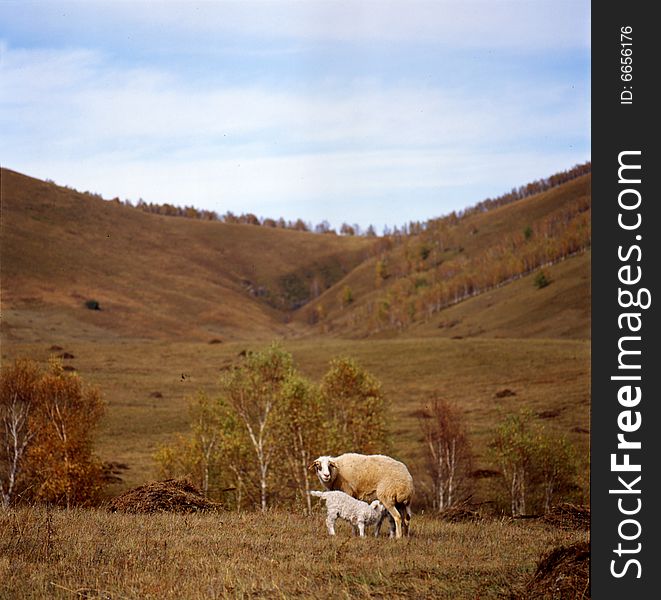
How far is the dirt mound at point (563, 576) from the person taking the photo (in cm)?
1050

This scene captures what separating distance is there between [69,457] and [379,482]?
164 ft

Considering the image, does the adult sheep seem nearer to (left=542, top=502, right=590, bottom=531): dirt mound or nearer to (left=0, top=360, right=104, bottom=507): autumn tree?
(left=542, top=502, right=590, bottom=531): dirt mound

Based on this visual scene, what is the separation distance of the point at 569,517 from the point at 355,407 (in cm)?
5323

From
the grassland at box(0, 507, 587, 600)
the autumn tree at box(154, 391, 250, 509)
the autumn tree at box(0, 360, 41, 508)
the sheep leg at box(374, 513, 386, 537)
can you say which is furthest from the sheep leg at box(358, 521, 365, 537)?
the autumn tree at box(0, 360, 41, 508)

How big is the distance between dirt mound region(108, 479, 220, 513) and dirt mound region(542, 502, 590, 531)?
29.1 feet

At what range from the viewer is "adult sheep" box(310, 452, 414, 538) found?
688 inches

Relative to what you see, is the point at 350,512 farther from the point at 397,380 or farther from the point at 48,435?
the point at 397,380

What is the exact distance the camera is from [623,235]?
970 centimetres

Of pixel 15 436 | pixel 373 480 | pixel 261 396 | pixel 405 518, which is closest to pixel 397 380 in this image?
pixel 261 396

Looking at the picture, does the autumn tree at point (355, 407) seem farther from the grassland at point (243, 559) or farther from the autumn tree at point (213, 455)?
the grassland at point (243, 559)

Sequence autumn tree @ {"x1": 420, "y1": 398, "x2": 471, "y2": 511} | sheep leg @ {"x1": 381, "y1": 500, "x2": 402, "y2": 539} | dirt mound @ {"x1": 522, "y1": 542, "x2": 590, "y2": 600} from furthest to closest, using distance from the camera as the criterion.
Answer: autumn tree @ {"x1": 420, "y1": 398, "x2": 471, "y2": 511}
sheep leg @ {"x1": 381, "y1": 500, "x2": 402, "y2": 539}
dirt mound @ {"x1": 522, "y1": 542, "x2": 590, "y2": 600}

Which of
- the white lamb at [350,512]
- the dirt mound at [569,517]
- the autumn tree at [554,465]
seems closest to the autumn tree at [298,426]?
the autumn tree at [554,465]

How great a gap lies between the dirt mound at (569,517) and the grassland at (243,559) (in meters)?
2.43

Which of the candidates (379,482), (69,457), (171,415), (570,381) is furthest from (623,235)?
(570,381)
